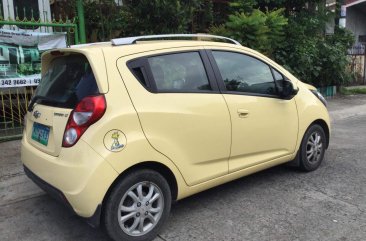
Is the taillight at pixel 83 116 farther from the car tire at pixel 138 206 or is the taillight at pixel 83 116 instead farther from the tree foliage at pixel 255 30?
the tree foliage at pixel 255 30

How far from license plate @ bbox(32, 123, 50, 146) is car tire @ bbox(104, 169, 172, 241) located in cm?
77

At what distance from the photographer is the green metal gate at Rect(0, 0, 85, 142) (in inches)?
248

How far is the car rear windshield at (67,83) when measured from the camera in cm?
317

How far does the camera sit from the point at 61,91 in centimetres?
339

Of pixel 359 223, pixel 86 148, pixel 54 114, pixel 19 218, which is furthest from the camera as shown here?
pixel 19 218

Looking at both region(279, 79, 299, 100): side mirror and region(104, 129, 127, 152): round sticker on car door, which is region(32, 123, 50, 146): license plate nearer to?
region(104, 129, 127, 152): round sticker on car door

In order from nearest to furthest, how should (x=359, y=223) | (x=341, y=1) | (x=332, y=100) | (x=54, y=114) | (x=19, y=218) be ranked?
(x=54, y=114)
(x=359, y=223)
(x=19, y=218)
(x=332, y=100)
(x=341, y=1)

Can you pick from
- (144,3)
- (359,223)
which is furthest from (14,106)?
(359,223)

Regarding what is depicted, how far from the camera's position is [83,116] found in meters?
3.05

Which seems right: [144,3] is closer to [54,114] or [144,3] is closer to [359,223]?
[54,114]

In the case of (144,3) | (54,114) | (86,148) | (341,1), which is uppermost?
(341,1)

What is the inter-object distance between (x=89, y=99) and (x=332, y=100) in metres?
9.16

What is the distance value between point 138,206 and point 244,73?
5.87ft

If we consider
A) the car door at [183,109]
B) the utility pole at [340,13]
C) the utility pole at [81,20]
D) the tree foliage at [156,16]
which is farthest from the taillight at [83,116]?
the utility pole at [340,13]
